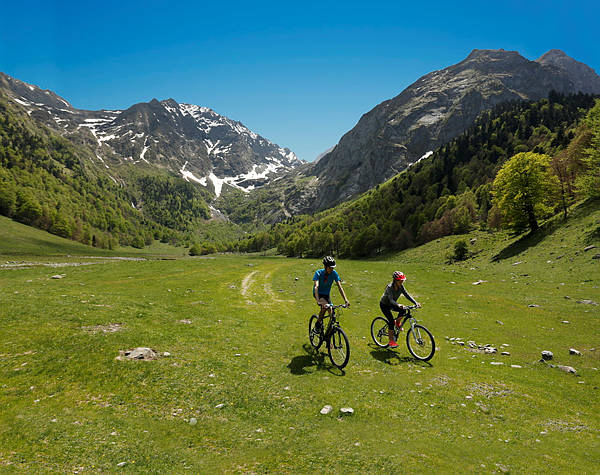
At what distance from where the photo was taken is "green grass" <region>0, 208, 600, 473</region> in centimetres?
649

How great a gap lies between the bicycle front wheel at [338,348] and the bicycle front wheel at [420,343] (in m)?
3.92

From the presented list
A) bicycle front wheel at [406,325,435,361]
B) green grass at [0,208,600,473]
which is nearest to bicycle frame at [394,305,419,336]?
bicycle front wheel at [406,325,435,361]

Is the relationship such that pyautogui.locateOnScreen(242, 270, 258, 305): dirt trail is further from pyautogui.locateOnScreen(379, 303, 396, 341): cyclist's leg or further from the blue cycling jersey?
pyautogui.locateOnScreen(379, 303, 396, 341): cyclist's leg

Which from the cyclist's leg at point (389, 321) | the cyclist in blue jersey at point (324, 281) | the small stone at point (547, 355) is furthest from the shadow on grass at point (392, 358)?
the small stone at point (547, 355)

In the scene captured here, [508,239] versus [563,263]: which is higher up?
[508,239]

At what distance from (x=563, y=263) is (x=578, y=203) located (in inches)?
946

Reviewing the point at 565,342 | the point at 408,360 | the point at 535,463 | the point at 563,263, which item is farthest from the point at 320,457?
the point at 563,263

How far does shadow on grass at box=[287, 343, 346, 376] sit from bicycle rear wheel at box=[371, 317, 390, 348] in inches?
145

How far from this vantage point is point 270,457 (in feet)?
21.7

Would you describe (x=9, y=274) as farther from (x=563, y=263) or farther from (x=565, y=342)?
(x=563, y=263)

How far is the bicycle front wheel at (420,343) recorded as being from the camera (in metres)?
13.3

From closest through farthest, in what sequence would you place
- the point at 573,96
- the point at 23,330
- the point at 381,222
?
the point at 23,330 < the point at 381,222 < the point at 573,96

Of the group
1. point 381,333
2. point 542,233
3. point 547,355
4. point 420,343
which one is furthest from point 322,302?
point 542,233

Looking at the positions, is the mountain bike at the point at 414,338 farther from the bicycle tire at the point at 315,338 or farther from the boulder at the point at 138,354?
the boulder at the point at 138,354
